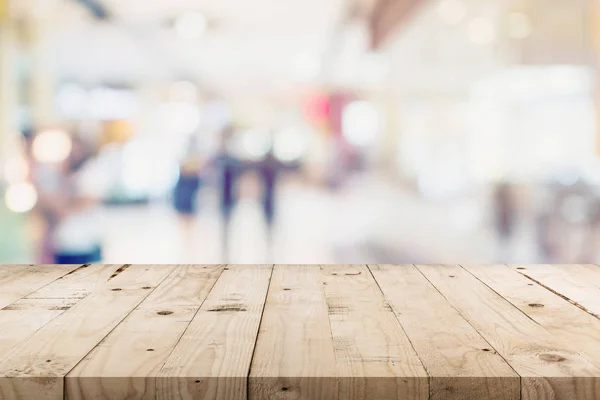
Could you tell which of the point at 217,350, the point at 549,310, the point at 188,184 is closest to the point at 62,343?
the point at 217,350

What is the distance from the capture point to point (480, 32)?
306cm

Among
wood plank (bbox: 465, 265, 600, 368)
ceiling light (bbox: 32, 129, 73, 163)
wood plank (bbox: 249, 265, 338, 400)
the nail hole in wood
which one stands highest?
ceiling light (bbox: 32, 129, 73, 163)

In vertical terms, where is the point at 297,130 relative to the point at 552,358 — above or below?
above

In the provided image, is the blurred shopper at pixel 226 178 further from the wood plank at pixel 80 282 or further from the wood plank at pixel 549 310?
the wood plank at pixel 549 310

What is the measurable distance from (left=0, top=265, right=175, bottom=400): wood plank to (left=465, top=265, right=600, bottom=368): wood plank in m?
0.83

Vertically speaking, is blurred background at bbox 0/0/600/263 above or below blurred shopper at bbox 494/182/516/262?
above

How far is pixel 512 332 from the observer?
1.41 m

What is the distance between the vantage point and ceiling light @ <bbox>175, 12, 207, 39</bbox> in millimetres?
3107

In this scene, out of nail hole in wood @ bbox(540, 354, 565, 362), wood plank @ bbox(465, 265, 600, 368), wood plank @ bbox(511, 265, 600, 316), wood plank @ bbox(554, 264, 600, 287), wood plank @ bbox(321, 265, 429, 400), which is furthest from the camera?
wood plank @ bbox(554, 264, 600, 287)

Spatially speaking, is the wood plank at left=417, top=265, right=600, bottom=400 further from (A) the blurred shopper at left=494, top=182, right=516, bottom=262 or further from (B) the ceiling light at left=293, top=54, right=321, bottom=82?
(B) the ceiling light at left=293, top=54, right=321, bottom=82

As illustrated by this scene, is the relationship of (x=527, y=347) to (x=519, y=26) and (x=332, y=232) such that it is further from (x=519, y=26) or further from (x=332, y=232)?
(x=519, y=26)

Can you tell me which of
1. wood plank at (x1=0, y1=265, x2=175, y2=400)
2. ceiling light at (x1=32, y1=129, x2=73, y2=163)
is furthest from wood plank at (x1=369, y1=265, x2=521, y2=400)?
ceiling light at (x1=32, y1=129, x2=73, y2=163)

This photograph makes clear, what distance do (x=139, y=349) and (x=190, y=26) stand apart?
2111 millimetres

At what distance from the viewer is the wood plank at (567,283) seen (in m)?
1.76
